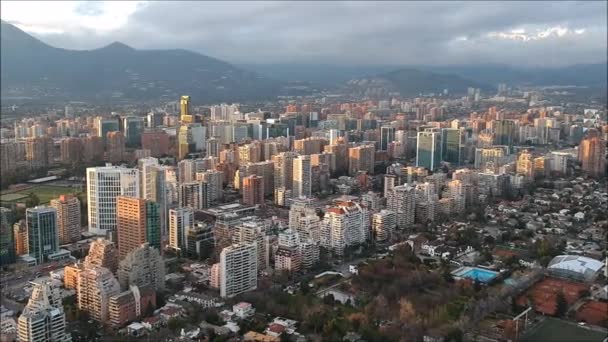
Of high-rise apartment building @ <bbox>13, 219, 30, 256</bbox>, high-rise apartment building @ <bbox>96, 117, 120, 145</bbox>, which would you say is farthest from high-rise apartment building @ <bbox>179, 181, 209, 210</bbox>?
high-rise apartment building @ <bbox>96, 117, 120, 145</bbox>

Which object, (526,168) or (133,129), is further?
(133,129)

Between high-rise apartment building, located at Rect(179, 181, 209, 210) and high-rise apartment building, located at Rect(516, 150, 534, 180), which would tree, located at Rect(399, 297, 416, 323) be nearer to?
high-rise apartment building, located at Rect(179, 181, 209, 210)

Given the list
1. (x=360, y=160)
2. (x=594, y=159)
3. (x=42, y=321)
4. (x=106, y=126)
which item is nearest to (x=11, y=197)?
(x=106, y=126)

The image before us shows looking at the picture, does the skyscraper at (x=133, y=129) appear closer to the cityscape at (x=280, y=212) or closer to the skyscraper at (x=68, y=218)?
the cityscape at (x=280, y=212)

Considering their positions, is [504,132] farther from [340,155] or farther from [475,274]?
[475,274]

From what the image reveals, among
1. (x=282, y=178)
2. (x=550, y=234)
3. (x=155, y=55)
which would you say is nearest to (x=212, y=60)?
(x=155, y=55)

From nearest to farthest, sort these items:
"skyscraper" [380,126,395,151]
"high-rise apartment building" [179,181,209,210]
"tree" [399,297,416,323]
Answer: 1. "tree" [399,297,416,323]
2. "high-rise apartment building" [179,181,209,210]
3. "skyscraper" [380,126,395,151]
